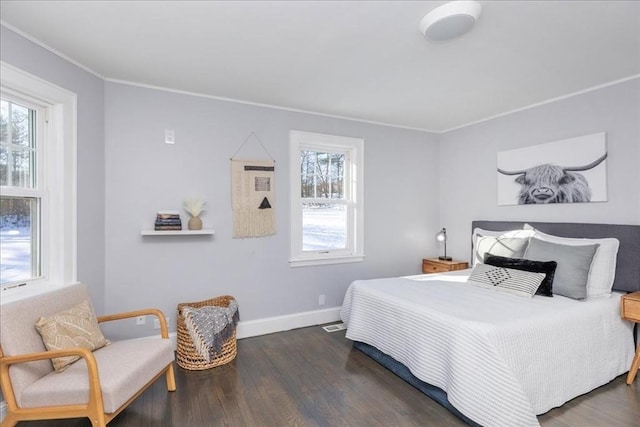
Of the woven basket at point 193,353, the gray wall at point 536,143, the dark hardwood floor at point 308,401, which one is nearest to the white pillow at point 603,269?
the gray wall at point 536,143

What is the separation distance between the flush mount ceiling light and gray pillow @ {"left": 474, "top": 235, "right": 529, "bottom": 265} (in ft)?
6.92

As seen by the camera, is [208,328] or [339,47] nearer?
[339,47]

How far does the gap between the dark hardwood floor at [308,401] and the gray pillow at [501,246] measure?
1.19 m

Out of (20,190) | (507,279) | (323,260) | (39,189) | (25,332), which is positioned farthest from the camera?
(323,260)

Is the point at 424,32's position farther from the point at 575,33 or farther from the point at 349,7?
the point at 575,33

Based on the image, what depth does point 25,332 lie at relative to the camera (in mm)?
1886

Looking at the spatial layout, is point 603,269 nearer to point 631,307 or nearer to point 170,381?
point 631,307

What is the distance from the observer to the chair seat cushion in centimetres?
172

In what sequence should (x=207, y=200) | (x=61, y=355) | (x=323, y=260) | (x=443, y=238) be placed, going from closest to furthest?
(x=61, y=355) < (x=207, y=200) < (x=323, y=260) < (x=443, y=238)

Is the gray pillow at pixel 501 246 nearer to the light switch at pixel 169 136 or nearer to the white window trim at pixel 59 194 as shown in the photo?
the light switch at pixel 169 136

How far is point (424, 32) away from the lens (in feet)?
6.66

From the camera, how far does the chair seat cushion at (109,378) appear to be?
5.64ft

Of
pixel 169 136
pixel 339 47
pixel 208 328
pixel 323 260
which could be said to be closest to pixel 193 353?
pixel 208 328

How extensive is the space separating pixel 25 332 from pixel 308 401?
1787 mm
